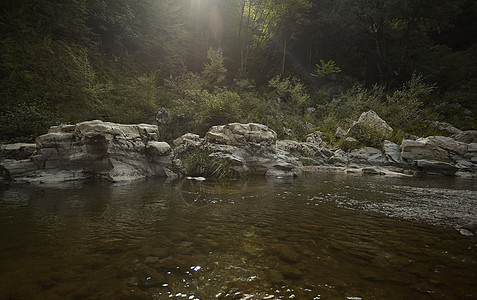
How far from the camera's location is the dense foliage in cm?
1130

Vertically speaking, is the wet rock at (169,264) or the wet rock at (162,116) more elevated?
the wet rock at (162,116)

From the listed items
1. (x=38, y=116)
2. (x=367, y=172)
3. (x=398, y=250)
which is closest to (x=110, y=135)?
(x=38, y=116)

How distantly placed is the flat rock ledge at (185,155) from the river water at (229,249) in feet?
8.76

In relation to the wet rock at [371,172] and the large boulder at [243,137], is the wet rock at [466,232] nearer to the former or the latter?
the large boulder at [243,137]

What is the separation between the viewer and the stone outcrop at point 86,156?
23.0 ft

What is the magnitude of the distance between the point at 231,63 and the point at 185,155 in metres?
19.6

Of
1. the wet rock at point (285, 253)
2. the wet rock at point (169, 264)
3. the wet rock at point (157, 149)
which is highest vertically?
the wet rock at point (157, 149)

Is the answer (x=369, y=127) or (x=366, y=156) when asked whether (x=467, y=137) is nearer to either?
(x=369, y=127)

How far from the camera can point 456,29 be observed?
29641mm

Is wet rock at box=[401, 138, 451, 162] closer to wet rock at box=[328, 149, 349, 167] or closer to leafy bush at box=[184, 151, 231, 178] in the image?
wet rock at box=[328, 149, 349, 167]

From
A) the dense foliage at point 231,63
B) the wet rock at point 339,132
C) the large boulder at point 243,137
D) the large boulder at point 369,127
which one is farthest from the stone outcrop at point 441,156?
the large boulder at point 243,137

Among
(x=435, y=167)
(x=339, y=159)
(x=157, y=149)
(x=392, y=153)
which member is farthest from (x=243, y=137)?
(x=435, y=167)

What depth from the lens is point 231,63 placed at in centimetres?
2630

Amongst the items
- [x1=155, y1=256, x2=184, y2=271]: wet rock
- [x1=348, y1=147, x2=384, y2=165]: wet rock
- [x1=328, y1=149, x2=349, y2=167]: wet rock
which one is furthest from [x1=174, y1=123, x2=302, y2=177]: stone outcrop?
[x1=155, y1=256, x2=184, y2=271]: wet rock
